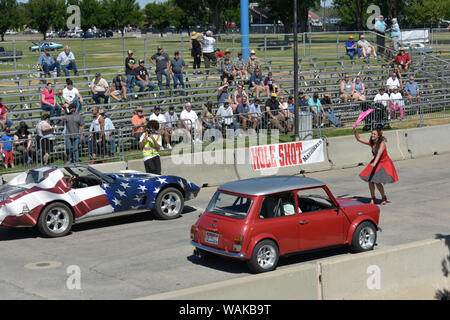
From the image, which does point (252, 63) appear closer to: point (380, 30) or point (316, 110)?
point (316, 110)

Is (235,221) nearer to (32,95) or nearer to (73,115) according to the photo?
(73,115)

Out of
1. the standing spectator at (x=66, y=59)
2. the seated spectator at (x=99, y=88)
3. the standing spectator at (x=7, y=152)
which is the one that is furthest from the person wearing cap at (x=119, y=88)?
the standing spectator at (x=7, y=152)

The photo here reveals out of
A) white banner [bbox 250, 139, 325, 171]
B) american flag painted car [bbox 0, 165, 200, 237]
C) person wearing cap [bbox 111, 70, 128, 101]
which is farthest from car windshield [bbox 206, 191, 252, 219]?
person wearing cap [bbox 111, 70, 128, 101]

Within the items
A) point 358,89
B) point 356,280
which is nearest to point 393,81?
point 358,89

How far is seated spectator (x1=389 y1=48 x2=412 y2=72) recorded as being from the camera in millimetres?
31406

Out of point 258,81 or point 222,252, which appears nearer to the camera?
point 222,252

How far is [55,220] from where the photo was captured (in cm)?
1379

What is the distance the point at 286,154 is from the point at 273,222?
31.3 ft

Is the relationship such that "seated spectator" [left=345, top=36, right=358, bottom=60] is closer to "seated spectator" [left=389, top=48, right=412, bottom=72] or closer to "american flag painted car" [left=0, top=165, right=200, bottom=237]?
"seated spectator" [left=389, top=48, right=412, bottom=72]

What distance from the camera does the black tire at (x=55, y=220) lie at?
44.5 ft

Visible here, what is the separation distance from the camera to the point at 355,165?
862 inches

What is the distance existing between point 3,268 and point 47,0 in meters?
82.5

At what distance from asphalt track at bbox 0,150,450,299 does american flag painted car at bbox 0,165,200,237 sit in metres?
0.37

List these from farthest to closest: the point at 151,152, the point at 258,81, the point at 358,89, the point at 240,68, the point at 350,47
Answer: the point at 350,47 < the point at 240,68 < the point at 358,89 < the point at 258,81 < the point at 151,152
